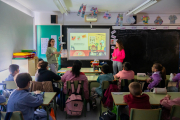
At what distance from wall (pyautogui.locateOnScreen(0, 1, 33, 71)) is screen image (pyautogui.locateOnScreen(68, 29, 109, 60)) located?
1646mm

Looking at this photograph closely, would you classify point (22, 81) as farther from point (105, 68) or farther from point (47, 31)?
point (47, 31)

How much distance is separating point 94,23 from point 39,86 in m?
3.93

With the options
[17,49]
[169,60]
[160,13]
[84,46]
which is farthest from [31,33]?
[169,60]

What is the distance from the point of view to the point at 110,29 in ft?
19.5

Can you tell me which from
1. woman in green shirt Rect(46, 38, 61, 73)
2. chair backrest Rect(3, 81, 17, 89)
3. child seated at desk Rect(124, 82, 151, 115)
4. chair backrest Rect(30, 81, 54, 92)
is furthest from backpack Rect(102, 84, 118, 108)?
woman in green shirt Rect(46, 38, 61, 73)

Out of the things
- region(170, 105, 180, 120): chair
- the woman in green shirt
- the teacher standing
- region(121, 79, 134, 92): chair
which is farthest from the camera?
the teacher standing

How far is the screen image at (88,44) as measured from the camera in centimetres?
597

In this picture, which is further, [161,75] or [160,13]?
[160,13]

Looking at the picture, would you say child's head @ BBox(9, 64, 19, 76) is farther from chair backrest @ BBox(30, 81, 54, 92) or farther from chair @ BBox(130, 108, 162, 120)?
chair @ BBox(130, 108, 162, 120)

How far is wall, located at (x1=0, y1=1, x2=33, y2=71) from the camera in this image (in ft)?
12.3

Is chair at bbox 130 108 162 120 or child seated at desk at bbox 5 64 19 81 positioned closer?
chair at bbox 130 108 162 120

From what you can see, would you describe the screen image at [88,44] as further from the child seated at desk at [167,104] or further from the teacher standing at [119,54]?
the child seated at desk at [167,104]

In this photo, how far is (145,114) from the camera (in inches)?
66.6

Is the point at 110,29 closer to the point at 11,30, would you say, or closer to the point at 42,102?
the point at 11,30
